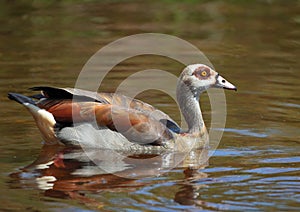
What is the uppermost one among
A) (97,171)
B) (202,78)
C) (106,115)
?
(202,78)

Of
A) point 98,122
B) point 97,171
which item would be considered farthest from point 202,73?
point 97,171

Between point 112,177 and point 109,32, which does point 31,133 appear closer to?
point 112,177

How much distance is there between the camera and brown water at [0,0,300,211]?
8.18 metres

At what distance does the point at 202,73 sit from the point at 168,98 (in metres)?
1.93

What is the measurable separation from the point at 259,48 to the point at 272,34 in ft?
3.57

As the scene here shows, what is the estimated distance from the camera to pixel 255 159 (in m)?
9.49

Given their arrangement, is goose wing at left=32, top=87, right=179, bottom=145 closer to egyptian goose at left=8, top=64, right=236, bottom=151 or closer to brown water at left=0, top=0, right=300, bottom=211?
egyptian goose at left=8, top=64, right=236, bottom=151

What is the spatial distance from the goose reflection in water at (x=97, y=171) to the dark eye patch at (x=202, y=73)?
97 centimetres

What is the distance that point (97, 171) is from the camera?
30.4 feet

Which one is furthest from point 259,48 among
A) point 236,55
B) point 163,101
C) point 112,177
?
point 112,177

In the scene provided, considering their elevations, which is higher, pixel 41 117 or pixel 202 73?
pixel 202 73

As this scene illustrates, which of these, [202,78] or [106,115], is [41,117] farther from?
[202,78]

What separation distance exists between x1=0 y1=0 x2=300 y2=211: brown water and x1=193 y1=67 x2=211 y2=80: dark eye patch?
84cm

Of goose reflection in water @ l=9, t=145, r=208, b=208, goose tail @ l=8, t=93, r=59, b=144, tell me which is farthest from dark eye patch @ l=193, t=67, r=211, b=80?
goose tail @ l=8, t=93, r=59, b=144
